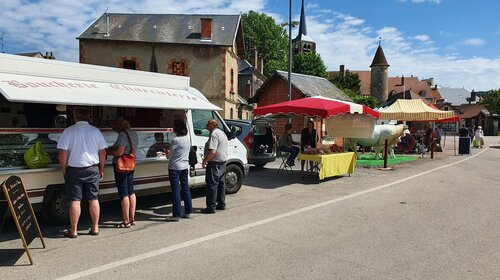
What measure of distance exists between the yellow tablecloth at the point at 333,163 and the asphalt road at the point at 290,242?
1816mm

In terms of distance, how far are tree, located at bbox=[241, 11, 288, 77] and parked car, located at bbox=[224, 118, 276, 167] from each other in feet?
194

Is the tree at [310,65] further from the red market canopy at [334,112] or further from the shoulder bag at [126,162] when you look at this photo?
the shoulder bag at [126,162]

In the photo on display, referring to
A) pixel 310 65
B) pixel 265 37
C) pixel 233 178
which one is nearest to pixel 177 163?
pixel 233 178

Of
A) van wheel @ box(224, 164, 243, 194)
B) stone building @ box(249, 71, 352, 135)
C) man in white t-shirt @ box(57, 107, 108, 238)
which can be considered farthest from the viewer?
stone building @ box(249, 71, 352, 135)

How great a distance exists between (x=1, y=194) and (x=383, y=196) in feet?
24.8

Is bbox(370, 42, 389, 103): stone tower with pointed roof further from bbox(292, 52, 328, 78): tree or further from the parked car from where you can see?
the parked car

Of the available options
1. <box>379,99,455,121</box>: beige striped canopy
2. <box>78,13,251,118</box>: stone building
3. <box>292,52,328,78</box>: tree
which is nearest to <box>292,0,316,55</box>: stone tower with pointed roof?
<box>292,52,328,78</box>: tree

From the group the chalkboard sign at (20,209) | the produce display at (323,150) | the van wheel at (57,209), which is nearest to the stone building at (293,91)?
the produce display at (323,150)

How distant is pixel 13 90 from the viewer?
4.99m

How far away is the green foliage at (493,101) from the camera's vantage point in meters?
72.3

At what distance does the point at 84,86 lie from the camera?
6137 mm

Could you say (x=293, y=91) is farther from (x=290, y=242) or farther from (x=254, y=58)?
(x=254, y=58)

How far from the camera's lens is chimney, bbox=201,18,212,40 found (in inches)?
1187

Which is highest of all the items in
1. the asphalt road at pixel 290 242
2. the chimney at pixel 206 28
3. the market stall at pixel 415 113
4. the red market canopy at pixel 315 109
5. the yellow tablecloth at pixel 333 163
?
the chimney at pixel 206 28
